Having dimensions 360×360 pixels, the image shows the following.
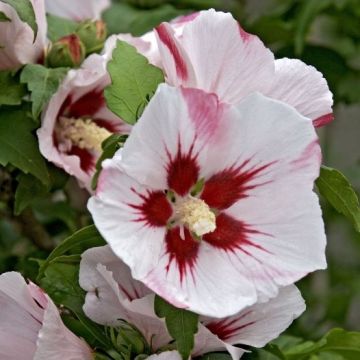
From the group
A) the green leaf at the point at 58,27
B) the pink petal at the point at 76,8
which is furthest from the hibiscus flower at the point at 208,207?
the pink petal at the point at 76,8

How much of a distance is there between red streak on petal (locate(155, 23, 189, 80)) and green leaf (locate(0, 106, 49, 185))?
0.67ft

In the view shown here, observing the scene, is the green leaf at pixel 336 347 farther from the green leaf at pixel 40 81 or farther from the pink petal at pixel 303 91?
the green leaf at pixel 40 81

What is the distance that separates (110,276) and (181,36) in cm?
21

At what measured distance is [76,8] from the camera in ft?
4.20

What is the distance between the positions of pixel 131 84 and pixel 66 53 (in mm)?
175

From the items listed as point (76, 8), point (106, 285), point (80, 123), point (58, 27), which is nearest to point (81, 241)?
point (106, 285)

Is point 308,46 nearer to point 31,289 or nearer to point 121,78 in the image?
point 121,78

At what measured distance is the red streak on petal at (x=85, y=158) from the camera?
1.04 metres

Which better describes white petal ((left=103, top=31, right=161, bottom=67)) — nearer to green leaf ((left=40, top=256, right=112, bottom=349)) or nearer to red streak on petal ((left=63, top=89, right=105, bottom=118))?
red streak on petal ((left=63, top=89, right=105, bottom=118))

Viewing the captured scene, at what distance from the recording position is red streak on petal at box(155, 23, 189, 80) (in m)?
0.85

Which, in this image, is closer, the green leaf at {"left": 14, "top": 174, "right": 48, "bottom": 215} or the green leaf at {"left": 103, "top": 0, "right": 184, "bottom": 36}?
the green leaf at {"left": 14, "top": 174, "right": 48, "bottom": 215}

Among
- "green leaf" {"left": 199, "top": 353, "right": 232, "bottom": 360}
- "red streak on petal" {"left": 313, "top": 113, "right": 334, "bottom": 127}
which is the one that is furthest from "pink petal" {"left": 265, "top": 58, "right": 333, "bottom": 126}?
"green leaf" {"left": 199, "top": 353, "right": 232, "bottom": 360}

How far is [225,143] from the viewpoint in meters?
0.80

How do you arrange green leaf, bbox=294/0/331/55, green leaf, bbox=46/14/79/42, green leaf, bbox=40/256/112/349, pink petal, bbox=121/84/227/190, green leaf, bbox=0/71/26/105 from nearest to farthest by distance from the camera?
pink petal, bbox=121/84/227/190, green leaf, bbox=40/256/112/349, green leaf, bbox=0/71/26/105, green leaf, bbox=46/14/79/42, green leaf, bbox=294/0/331/55
